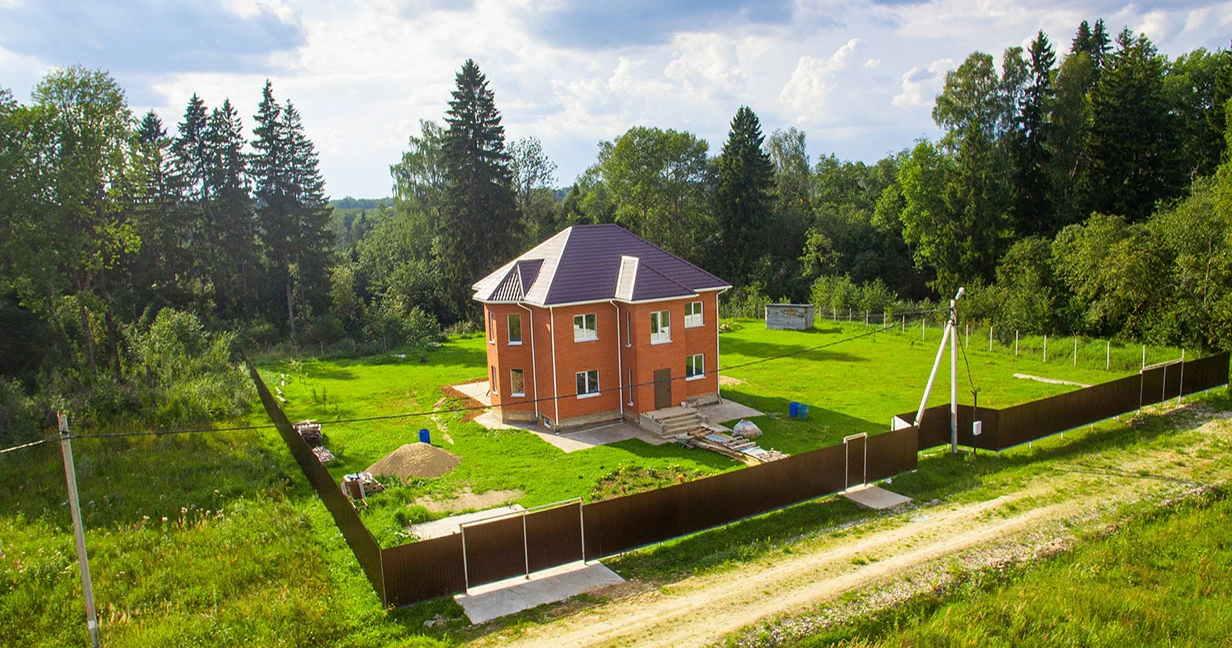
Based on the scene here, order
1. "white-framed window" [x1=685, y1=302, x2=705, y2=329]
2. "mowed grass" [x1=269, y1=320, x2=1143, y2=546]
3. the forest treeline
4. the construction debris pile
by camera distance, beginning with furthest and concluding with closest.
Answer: the forest treeline
"white-framed window" [x1=685, y1=302, x2=705, y2=329]
the construction debris pile
"mowed grass" [x1=269, y1=320, x2=1143, y2=546]

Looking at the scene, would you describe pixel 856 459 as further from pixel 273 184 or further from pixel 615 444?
pixel 273 184

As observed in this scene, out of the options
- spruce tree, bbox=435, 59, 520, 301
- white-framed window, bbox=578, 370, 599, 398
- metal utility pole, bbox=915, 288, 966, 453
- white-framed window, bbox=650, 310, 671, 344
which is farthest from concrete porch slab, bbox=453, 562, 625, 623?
spruce tree, bbox=435, 59, 520, 301

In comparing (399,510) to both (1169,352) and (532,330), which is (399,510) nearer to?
(532,330)

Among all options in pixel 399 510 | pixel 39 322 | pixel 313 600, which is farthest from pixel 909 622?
pixel 39 322

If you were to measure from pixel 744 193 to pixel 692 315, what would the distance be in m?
32.5

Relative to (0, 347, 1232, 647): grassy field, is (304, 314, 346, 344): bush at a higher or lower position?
higher

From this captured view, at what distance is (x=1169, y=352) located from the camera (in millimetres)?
30703

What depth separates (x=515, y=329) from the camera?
86.4 ft

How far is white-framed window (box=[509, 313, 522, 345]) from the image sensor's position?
1030 inches

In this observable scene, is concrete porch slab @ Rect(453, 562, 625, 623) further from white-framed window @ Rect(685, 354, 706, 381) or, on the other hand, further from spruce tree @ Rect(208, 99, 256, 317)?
spruce tree @ Rect(208, 99, 256, 317)

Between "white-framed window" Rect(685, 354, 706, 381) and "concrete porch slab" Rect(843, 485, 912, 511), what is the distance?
31.9ft

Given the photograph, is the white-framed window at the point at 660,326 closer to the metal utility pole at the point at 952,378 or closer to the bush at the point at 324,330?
the metal utility pole at the point at 952,378

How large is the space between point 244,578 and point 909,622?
12089 millimetres

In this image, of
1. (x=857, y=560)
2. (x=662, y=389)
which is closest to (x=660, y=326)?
(x=662, y=389)
